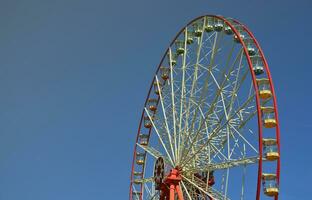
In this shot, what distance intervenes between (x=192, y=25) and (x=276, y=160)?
12126mm

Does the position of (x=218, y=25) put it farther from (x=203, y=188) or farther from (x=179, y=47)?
(x=203, y=188)

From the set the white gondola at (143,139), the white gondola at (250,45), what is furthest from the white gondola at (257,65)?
the white gondola at (143,139)

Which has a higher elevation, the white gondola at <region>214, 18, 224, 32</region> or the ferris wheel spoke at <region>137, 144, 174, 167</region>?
the white gondola at <region>214, 18, 224, 32</region>

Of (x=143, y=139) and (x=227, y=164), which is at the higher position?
(x=143, y=139)

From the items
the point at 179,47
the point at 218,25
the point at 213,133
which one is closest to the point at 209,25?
the point at 218,25

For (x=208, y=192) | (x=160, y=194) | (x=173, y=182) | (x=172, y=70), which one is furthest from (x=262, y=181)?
(x=172, y=70)

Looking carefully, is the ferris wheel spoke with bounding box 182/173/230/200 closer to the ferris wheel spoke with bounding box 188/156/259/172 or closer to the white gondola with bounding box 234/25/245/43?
the ferris wheel spoke with bounding box 188/156/259/172

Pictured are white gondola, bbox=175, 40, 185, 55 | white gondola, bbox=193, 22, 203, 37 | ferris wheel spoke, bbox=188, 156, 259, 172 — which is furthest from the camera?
white gondola, bbox=175, 40, 185, 55

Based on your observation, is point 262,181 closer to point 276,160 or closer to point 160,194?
point 276,160

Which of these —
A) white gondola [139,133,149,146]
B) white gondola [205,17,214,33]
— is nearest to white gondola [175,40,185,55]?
white gondola [205,17,214,33]

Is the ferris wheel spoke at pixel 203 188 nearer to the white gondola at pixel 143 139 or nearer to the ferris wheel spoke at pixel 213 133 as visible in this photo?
the ferris wheel spoke at pixel 213 133

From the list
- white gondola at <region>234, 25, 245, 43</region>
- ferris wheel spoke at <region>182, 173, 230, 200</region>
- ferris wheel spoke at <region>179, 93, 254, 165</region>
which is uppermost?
white gondola at <region>234, 25, 245, 43</region>

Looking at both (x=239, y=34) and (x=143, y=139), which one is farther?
(x=143, y=139)

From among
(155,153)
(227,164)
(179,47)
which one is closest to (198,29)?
(179,47)
